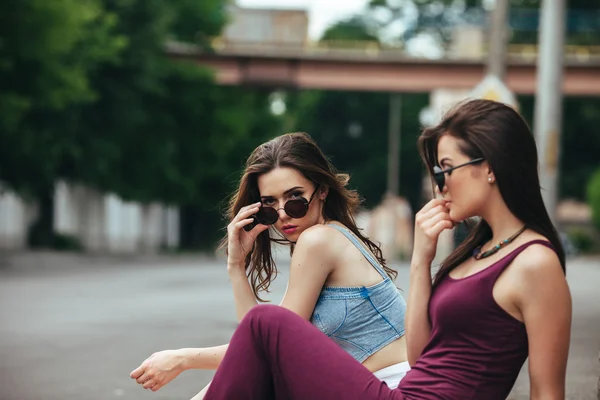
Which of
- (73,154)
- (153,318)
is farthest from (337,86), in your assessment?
(153,318)

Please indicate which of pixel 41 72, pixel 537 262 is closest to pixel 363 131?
pixel 41 72

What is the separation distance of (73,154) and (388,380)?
1114 inches

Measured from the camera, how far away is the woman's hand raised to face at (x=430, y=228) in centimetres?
341

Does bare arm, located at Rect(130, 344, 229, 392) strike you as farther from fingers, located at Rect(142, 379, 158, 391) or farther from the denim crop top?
the denim crop top

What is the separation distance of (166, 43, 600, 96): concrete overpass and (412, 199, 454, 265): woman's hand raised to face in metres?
42.3

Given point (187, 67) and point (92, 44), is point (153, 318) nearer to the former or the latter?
point (92, 44)

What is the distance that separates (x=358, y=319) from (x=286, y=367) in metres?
0.55

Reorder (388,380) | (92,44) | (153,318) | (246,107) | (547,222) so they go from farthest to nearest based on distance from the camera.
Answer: (246,107), (92,44), (153,318), (388,380), (547,222)

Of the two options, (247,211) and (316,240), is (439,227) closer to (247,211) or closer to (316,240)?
(316,240)

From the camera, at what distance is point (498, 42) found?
1930 centimetres

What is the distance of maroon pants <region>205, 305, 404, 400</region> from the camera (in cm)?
340

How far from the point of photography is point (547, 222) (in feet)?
10.9

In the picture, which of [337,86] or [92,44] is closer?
[92,44]

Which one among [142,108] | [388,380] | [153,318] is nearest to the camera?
[388,380]
